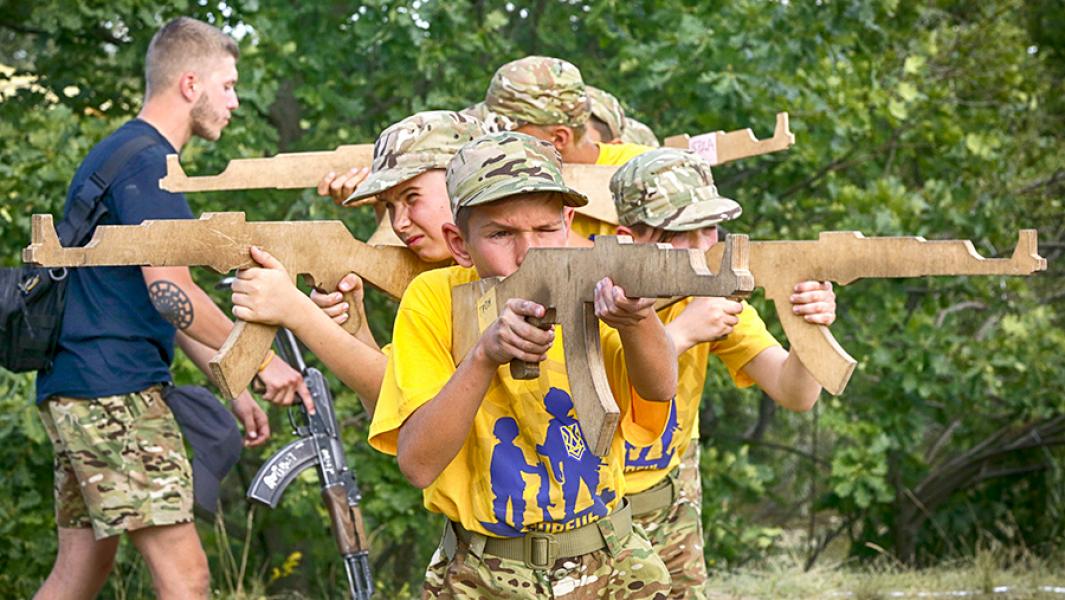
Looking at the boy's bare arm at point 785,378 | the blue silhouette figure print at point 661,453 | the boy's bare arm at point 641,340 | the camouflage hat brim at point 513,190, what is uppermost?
the camouflage hat brim at point 513,190

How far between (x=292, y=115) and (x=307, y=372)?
358cm

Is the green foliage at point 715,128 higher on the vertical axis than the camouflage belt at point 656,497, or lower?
higher

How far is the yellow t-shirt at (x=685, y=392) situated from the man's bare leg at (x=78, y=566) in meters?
1.55

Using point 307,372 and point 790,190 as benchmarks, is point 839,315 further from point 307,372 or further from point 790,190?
point 307,372

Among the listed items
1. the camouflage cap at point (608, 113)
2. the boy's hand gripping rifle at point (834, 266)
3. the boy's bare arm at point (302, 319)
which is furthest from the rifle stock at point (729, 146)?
the boy's bare arm at point (302, 319)

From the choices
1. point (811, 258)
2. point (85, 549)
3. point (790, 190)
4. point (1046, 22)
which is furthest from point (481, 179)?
point (1046, 22)

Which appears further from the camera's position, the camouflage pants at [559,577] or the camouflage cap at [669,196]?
the camouflage cap at [669,196]

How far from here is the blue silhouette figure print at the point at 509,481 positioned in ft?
9.21

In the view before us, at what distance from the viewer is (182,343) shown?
4590 mm

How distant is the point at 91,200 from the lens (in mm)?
4094

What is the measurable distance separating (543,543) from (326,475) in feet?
A: 5.88

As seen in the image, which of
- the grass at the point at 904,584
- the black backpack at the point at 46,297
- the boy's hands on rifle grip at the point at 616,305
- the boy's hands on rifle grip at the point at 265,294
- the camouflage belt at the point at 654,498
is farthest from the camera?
the grass at the point at 904,584

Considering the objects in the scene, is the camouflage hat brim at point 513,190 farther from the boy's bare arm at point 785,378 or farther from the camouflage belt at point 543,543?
the boy's bare arm at point 785,378

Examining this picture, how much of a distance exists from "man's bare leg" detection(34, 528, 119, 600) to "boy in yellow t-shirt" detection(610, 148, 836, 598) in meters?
1.54
